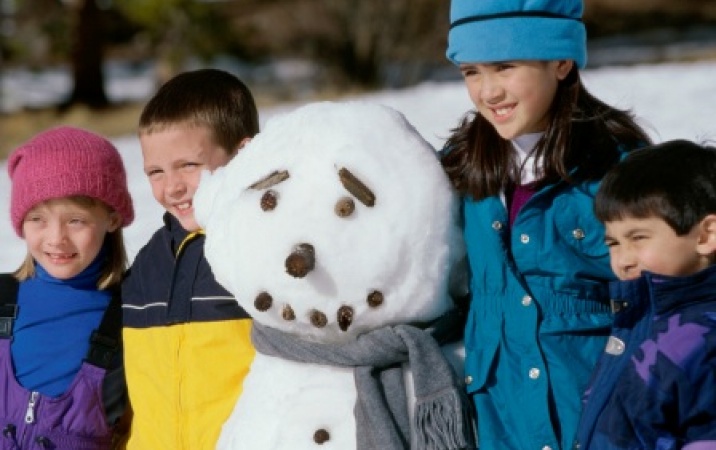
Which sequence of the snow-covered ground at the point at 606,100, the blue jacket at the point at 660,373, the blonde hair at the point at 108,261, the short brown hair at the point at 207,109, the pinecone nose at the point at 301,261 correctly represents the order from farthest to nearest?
1. the snow-covered ground at the point at 606,100
2. the blonde hair at the point at 108,261
3. the short brown hair at the point at 207,109
4. the pinecone nose at the point at 301,261
5. the blue jacket at the point at 660,373

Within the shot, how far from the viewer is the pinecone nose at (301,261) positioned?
2482 millimetres

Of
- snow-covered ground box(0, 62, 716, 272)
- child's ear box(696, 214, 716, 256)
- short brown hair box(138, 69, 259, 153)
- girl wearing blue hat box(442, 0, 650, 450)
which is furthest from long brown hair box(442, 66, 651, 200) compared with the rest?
snow-covered ground box(0, 62, 716, 272)

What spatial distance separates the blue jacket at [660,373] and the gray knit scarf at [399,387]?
1.00 feet

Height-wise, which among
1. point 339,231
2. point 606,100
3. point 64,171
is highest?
point 606,100

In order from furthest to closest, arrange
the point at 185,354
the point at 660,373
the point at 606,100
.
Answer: the point at 606,100 → the point at 185,354 → the point at 660,373

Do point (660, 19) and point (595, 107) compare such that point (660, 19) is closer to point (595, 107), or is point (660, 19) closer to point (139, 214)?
point (139, 214)

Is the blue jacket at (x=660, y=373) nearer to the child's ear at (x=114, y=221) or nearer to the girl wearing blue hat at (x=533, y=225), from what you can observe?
the girl wearing blue hat at (x=533, y=225)

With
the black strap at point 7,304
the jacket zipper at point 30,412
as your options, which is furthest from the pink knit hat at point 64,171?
the jacket zipper at point 30,412

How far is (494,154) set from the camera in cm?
274

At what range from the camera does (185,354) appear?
2.90 metres

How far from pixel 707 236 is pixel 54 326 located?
1800mm

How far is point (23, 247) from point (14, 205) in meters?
2.84

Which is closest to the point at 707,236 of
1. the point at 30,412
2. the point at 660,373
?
the point at 660,373

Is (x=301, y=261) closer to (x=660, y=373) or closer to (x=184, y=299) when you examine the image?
(x=184, y=299)
